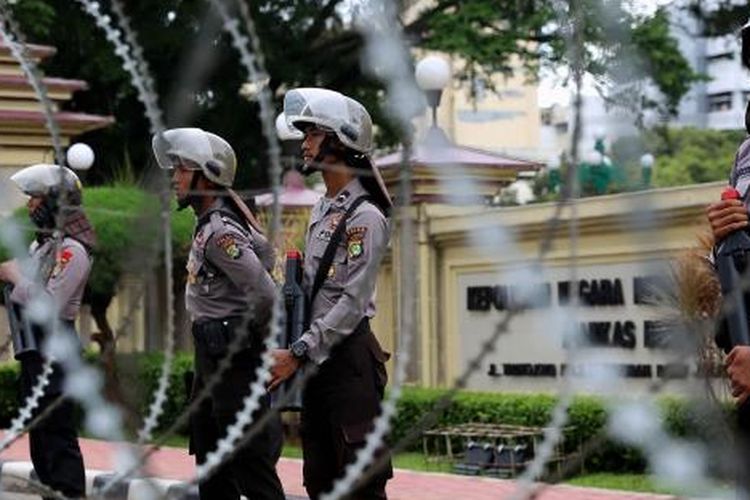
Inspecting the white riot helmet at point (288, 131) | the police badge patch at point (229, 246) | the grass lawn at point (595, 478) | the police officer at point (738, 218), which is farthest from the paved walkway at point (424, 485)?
the police officer at point (738, 218)

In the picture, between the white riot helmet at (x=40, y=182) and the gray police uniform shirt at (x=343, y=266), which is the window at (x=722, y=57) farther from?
the gray police uniform shirt at (x=343, y=266)

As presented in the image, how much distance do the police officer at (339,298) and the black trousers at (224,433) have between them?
1.63ft

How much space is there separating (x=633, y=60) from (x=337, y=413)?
2838 millimetres

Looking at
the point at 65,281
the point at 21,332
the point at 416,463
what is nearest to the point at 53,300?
the point at 65,281

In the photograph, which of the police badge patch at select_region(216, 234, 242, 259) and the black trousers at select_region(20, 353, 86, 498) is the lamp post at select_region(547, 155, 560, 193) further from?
the black trousers at select_region(20, 353, 86, 498)

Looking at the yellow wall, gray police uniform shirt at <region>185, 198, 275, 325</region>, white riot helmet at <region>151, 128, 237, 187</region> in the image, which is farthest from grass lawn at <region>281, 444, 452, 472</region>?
white riot helmet at <region>151, 128, 237, 187</region>

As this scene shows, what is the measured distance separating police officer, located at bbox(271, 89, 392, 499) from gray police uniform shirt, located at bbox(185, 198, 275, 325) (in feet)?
1.57

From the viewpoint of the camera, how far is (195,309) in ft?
20.2

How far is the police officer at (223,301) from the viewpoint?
592 centimetres

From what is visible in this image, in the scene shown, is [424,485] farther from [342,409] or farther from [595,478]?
[342,409]

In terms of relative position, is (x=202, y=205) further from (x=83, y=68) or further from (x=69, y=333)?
(x=83, y=68)

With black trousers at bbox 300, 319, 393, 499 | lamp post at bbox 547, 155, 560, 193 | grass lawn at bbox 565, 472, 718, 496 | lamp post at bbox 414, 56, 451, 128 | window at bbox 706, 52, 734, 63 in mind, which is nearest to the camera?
lamp post at bbox 414, 56, 451, 128

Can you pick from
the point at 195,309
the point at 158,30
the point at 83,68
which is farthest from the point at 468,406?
the point at 83,68

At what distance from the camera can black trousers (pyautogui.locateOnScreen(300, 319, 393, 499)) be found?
17.6 ft
